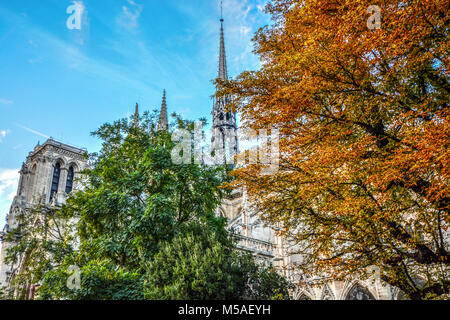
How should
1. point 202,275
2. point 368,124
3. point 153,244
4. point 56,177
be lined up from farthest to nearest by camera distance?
point 56,177
point 153,244
point 202,275
point 368,124

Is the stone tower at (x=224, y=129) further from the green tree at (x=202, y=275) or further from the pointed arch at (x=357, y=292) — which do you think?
the green tree at (x=202, y=275)

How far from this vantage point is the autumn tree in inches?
300

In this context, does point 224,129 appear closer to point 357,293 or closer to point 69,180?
point 69,180

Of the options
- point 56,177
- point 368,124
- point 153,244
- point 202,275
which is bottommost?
point 202,275

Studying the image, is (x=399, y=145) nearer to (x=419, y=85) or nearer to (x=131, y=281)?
(x=419, y=85)

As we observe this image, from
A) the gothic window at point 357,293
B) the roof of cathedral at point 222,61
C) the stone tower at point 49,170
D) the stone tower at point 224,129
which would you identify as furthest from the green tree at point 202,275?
the roof of cathedral at point 222,61

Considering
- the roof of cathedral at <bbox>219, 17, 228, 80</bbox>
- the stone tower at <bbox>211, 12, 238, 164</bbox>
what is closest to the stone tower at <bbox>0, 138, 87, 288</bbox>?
the stone tower at <bbox>211, 12, 238, 164</bbox>

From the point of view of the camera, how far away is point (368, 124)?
8758mm

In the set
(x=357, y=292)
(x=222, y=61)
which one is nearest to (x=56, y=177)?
(x=222, y=61)

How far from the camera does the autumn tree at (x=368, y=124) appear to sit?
300 inches

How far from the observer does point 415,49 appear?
26.1ft

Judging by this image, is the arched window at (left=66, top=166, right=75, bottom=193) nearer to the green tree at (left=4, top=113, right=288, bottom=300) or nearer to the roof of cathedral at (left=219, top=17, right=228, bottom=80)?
the roof of cathedral at (left=219, top=17, right=228, bottom=80)
